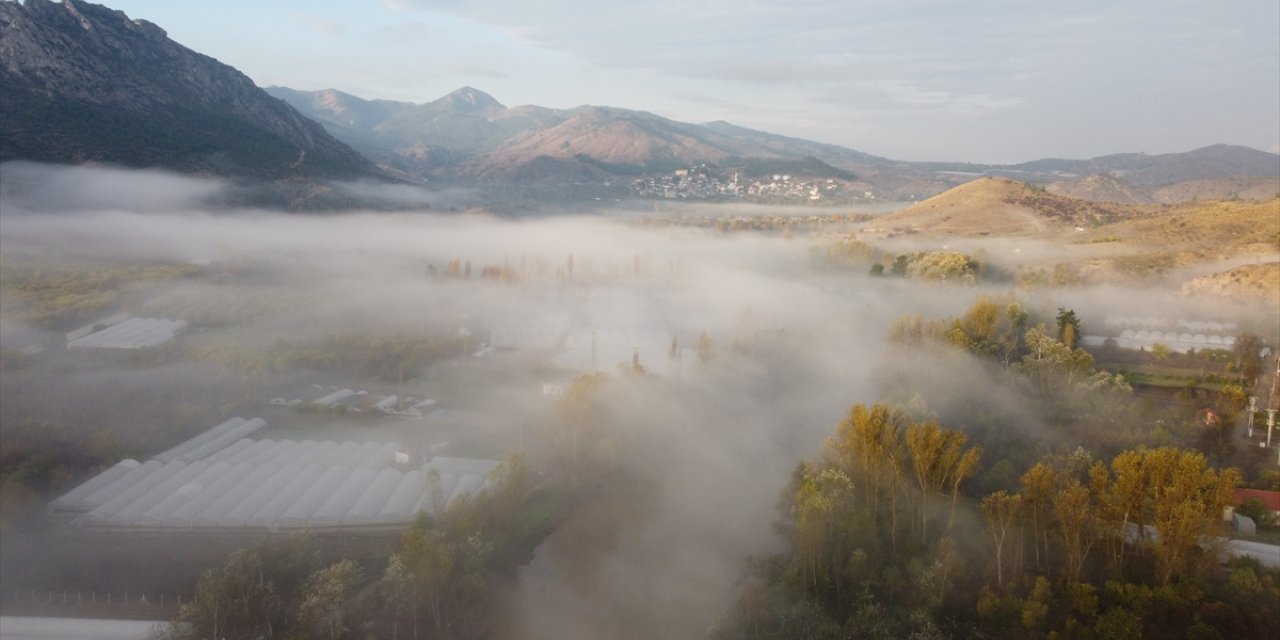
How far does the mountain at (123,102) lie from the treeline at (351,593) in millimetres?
44491

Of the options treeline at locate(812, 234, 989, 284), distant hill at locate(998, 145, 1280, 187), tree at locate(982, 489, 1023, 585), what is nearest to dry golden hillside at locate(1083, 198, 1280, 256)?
treeline at locate(812, 234, 989, 284)

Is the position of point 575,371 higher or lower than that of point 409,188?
lower

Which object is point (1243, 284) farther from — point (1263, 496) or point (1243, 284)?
point (1263, 496)

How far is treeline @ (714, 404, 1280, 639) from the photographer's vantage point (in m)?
9.66

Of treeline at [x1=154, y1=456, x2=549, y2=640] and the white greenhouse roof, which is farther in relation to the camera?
the white greenhouse roof

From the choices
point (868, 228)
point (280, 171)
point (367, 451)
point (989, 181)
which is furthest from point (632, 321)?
point (989, 181)

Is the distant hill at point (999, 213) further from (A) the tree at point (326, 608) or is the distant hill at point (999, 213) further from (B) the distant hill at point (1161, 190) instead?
(A) the tree at point (326, 608)

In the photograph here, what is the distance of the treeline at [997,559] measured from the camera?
31.7ft

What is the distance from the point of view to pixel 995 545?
449 inches

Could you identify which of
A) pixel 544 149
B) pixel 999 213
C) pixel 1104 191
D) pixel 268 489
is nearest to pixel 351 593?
pixel 268 489

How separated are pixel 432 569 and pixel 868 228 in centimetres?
5130

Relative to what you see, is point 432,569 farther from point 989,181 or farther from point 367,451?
point 989,181

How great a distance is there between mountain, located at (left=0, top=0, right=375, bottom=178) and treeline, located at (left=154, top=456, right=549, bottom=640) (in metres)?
44.5

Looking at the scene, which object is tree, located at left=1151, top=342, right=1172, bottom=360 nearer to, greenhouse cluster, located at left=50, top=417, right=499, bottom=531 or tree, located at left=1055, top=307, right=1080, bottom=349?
tree, located at left=1055, top=307, right=1080, bottom=349
